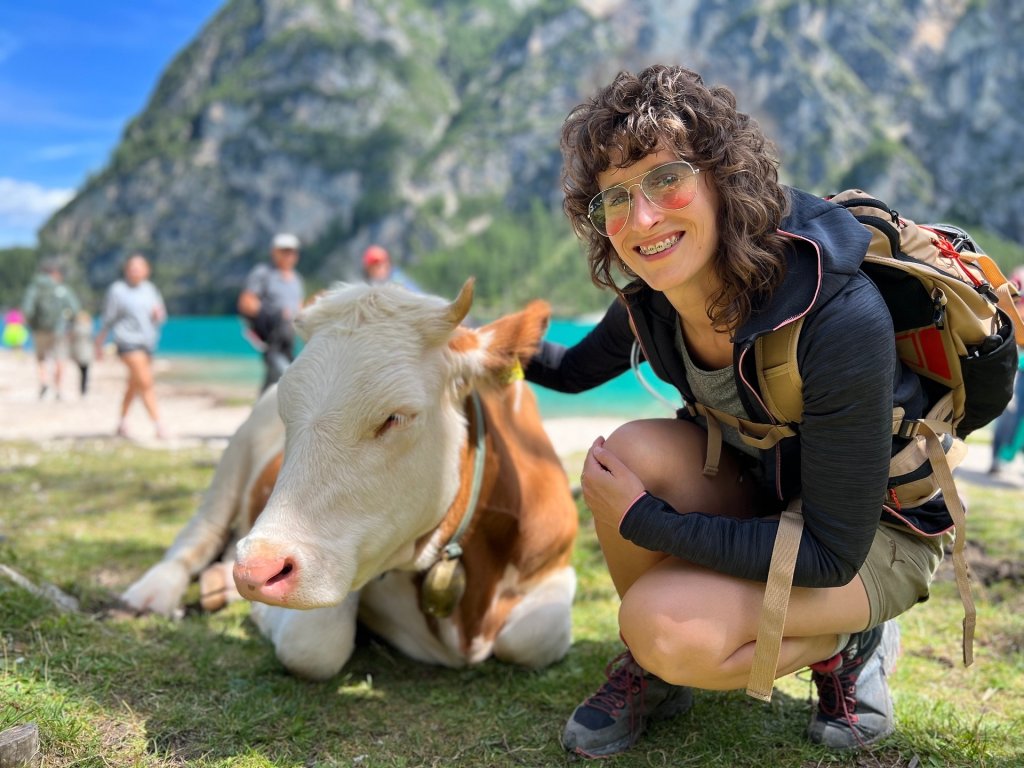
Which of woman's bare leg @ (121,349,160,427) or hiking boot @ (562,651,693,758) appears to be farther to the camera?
woman's bare leg @ (121,349,160,427)

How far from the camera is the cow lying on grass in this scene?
252 cm

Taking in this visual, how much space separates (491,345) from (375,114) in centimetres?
18699

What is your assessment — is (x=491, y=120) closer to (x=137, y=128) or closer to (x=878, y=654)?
(x=137, y=128)

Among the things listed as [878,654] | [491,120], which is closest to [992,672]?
[878,654]

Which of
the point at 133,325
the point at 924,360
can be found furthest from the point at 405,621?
the point at 133,325

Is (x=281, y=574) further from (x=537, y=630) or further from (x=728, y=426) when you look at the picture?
(x=728, y=426)

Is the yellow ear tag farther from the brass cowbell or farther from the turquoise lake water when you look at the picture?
the turquoise lake water

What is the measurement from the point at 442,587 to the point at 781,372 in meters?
1.45

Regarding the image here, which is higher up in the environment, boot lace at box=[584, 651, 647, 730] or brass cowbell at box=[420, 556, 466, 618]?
brass cowbell at box=[420, 556, 466, 618]

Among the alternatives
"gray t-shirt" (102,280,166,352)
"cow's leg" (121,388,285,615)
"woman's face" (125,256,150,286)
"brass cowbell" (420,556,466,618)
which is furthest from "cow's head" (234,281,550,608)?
"woman's face" (125,256,150,286)

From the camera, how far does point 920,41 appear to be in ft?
536

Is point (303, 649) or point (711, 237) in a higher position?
point (711, 237)

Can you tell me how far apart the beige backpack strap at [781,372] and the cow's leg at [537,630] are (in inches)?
55.1

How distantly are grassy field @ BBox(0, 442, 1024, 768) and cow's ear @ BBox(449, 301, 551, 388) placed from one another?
3.83 ft
